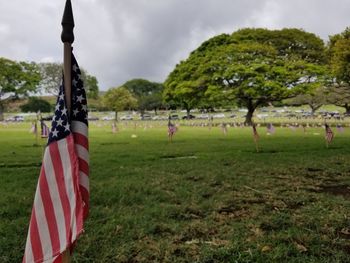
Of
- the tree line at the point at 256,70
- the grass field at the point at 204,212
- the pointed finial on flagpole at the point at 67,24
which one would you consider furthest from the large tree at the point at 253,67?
the pointed finial on flagpole at the point at 67,24

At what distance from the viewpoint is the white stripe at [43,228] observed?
286 cm

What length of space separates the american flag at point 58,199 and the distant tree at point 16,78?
63.8 m

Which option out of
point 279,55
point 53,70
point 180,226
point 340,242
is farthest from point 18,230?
point 53,70

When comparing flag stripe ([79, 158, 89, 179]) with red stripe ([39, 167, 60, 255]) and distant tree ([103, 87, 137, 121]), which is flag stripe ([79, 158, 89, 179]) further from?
distant tree ([103, 87, 137, 121])

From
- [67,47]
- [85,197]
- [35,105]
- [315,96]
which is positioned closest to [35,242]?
[85,197]

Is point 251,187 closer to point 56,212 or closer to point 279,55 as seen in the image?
point 56,212

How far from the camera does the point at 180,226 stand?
502cm

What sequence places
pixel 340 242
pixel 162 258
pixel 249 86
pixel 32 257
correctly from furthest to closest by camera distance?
pixel 249 86
pixel 340 242
pixel 162 258
pixel 32 257

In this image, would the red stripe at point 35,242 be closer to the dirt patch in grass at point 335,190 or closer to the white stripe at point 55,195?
the white stripe at point 55,195

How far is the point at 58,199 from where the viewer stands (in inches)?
114

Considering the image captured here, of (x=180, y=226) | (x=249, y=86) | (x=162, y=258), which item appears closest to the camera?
(x=162, y=258)

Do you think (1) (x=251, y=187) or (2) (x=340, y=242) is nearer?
(2) (x=340, y=242)

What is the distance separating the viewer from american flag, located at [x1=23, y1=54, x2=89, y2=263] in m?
2.86

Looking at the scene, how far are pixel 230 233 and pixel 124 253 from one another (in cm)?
137
